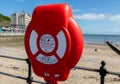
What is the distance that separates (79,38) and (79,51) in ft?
0.50

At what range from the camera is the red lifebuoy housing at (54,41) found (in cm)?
263

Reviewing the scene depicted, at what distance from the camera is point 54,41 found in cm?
272

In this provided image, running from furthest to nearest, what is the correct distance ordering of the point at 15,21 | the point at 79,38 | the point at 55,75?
the point at 15,21
the point at 55,75
the point at 79,38

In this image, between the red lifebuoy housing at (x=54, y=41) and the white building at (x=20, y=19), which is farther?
the white building at (x=20, y=19)

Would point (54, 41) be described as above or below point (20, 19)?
below

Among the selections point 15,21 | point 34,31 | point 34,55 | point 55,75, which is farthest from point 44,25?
point 15,21

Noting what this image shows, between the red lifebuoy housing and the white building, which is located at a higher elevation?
the white building

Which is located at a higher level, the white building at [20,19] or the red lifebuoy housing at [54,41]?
the white building at [20,19]

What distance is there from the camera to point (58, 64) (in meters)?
2.74

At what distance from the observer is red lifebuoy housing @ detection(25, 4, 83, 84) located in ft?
8.64

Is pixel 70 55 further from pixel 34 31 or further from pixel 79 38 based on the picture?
pixel 34 31

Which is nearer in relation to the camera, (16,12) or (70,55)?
(70,55)

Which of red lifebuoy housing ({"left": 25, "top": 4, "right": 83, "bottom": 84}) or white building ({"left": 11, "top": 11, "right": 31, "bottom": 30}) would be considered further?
white building ({"left": 11, "top": 11, "right": 31, "bottom": 30})

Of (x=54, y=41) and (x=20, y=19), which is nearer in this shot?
(x=54, y=41)
